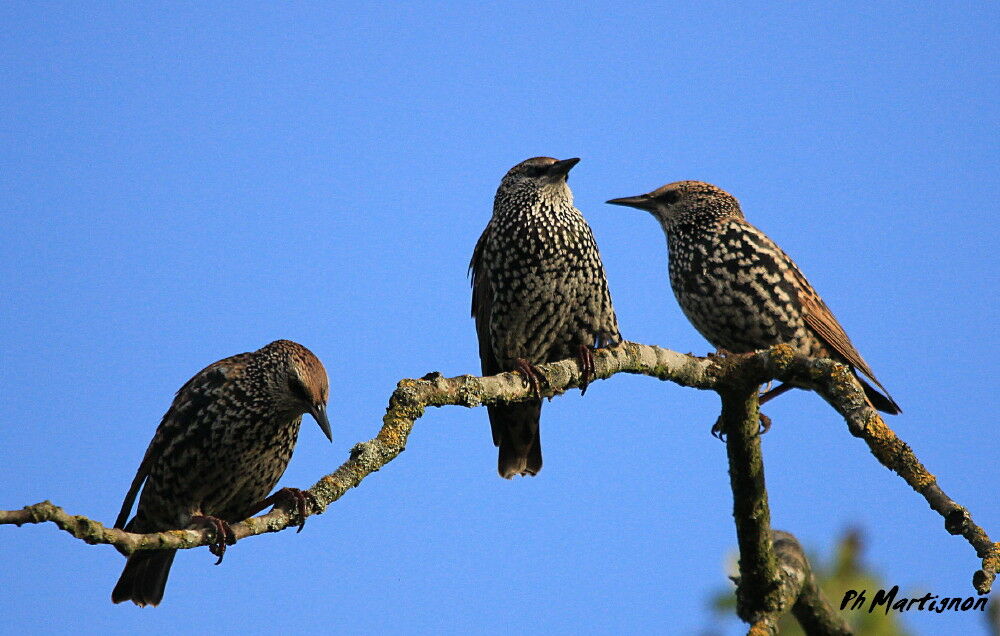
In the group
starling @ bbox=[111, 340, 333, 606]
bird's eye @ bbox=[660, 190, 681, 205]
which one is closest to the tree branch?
starling @ bbox=[111, 340, 333, 606]

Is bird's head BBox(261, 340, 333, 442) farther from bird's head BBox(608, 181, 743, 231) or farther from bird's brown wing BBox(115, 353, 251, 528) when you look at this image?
bird's head BBox(608, 181, 743, 231)

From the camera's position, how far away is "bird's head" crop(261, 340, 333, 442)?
16.3ft

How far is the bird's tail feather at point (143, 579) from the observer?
550 centimetres

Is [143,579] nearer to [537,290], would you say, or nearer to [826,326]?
[537,290]

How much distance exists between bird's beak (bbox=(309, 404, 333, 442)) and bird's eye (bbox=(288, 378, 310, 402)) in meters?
0.06

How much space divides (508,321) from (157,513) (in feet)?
7.01

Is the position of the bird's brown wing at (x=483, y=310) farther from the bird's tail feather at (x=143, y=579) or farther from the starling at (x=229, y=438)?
the bird's tail feather at (x=143, y=579)

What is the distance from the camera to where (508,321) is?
5.66 metres

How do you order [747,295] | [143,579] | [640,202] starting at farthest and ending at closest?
[640,202], [747,295], [143,579]

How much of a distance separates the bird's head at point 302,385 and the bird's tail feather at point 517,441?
135cm

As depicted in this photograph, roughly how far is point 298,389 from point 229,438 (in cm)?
43

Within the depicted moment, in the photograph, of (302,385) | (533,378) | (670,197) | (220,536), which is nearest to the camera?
(220,536)

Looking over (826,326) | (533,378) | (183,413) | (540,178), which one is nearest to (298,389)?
(183,413)

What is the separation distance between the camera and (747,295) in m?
5.63
